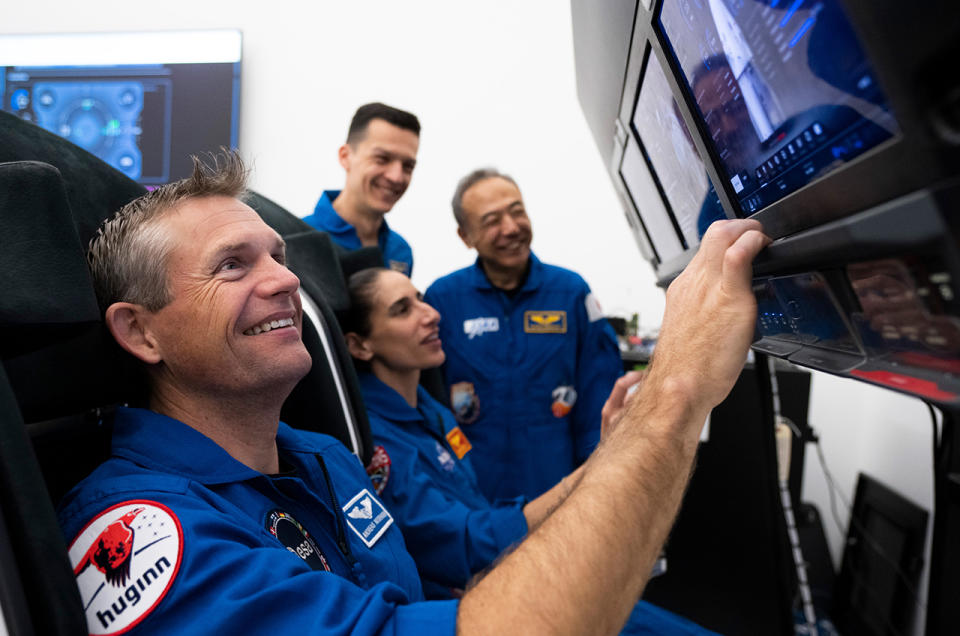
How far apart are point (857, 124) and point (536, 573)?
0.43 metres

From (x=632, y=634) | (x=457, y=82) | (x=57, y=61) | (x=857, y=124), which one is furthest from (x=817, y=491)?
(x=57, y=61)

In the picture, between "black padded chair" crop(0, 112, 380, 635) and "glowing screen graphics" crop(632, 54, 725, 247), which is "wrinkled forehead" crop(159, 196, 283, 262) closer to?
"black padded chair" crop(0, 112, 380, 635)

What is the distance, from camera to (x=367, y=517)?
1.00 m

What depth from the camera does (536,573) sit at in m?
0.59

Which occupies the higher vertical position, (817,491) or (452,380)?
(452,380)

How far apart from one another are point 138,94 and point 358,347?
7.52 feet

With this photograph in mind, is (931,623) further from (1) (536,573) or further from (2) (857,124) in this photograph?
(2) (857,124)

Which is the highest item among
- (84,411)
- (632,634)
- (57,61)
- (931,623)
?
(57,61)

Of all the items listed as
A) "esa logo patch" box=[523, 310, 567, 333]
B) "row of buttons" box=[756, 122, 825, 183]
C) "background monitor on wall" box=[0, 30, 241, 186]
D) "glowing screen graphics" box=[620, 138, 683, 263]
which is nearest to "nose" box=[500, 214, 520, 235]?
"esa logo patch" box=[523, 310, 567, 333]

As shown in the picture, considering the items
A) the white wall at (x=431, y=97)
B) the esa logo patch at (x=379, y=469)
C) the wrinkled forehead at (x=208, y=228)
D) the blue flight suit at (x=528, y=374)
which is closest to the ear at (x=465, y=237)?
the blue flight suit at (x=528, y=374)

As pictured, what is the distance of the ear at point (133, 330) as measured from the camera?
853mm

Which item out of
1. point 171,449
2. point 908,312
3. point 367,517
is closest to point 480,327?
point 367,517

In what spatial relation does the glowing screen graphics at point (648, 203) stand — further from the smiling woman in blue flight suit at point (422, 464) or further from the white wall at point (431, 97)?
the white wall at point (431, 97)

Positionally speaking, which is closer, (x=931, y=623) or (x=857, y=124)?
(x=857, y=124)
